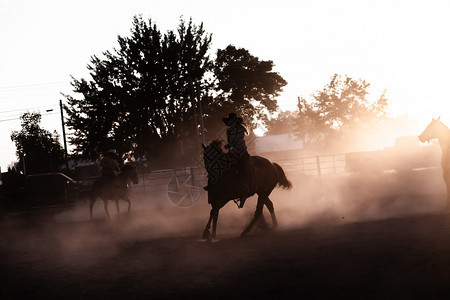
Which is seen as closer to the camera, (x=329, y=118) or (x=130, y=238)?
(x=130, y=238)

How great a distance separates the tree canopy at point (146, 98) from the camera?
35.2 m

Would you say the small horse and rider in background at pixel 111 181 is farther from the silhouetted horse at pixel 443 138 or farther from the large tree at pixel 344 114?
the large tree at pixel 344 114

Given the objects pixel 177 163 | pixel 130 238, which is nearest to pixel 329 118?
pixel 177 163

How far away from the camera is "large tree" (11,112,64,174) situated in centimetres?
5881

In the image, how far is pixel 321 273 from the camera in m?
6.18

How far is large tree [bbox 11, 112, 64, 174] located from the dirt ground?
158 ft

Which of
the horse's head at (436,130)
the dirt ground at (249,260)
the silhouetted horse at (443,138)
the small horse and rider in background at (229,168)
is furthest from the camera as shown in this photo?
the horse's head at (436,130)

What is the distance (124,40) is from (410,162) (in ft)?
71.6

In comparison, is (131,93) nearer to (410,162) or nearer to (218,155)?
(410,162)

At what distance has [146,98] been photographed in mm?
34844

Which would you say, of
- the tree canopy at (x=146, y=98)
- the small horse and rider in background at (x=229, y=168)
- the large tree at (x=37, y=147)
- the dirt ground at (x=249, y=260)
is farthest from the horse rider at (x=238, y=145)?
the large tree at (x=37, y=147)

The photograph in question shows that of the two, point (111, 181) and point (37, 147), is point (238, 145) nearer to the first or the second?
point (111, 181)

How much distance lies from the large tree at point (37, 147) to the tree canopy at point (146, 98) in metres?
22.7

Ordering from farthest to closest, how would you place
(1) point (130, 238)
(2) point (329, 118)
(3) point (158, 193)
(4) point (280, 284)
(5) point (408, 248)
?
(2) point (329, 118) < (3) point (158, 193) < (1) point (130, 238) < (5) point (408, 248) < (4) point (280, 284)
